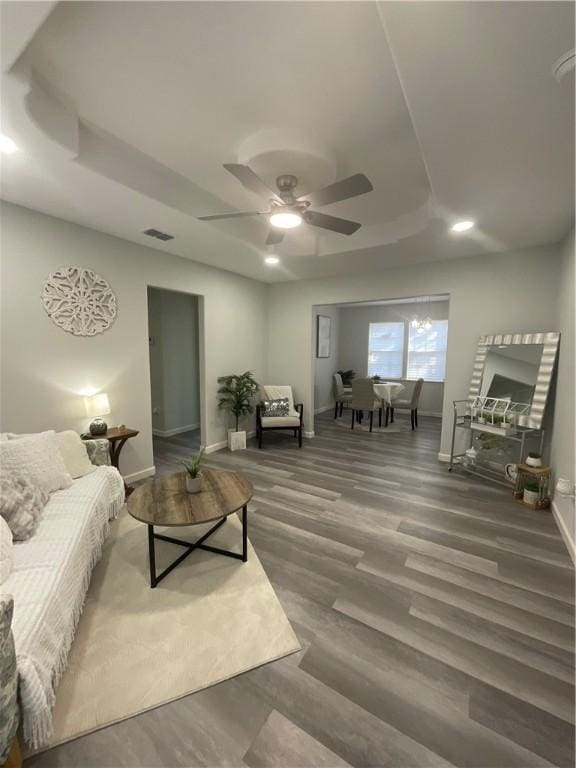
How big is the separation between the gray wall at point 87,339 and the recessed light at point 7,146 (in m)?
0.89

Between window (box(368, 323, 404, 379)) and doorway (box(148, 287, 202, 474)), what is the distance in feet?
14.2

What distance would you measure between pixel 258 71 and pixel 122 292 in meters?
2.65

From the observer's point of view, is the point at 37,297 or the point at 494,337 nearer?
the point at 37,297

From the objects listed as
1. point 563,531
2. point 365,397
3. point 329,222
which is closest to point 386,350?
point 365,397

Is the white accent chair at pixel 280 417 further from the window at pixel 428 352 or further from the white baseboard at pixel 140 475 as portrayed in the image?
the window at pixel 428 352

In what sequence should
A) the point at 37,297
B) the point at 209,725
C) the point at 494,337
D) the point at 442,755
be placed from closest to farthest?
the point at 442,755 < the point at 209,725 < the point at 37,297 < the point at 494,337

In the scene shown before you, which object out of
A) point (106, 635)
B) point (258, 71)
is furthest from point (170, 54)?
point (106, 635)

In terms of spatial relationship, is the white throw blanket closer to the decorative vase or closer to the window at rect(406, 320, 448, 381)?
the decorative vase

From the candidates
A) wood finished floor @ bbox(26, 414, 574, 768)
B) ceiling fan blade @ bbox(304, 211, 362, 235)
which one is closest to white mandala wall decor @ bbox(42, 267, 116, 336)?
ceiling fan blade @ bbox(304, 211, 362, 235)

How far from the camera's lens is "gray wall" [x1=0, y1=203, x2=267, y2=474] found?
9.00 ft

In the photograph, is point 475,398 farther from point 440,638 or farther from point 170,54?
point 170,54

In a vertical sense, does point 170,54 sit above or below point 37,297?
above

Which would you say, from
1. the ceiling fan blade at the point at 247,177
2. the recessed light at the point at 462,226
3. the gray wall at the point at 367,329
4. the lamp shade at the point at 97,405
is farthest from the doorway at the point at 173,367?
the gray wall at the point at 367,329

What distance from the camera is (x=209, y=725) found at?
53.2 inches
